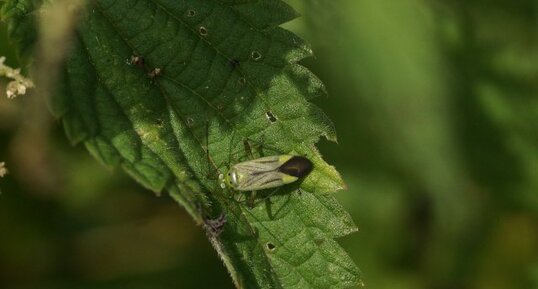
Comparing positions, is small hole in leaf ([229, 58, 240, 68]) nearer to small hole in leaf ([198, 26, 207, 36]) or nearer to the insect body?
small hole in leaf ([198, 26, 207, 36])

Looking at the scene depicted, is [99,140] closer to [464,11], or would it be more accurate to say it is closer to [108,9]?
[108,9]

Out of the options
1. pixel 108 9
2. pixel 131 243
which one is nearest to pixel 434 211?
pixel 131 243

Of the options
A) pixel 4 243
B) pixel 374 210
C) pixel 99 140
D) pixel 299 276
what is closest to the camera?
pixel 99 140

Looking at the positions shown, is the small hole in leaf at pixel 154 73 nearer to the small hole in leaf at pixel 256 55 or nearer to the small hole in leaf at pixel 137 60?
the small hole in leaf at pixel 137 60

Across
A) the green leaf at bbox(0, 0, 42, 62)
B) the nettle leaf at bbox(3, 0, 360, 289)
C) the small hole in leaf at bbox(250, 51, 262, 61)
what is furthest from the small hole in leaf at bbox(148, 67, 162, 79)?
the green leaf at bbox(0, 0, 42, 62)

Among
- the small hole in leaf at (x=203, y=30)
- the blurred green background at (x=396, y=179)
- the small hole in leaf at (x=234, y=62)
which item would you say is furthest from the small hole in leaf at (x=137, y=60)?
the blurred green background at (x=396, y=179)
